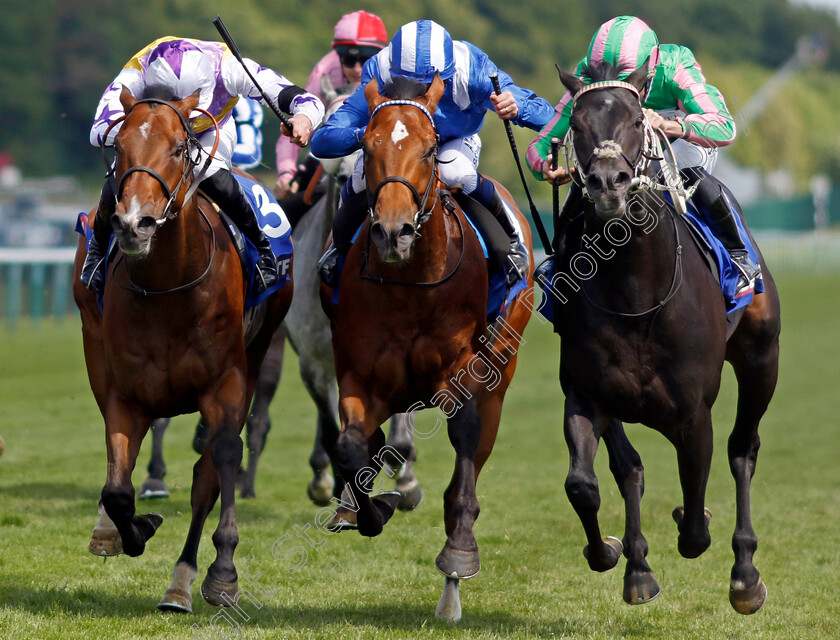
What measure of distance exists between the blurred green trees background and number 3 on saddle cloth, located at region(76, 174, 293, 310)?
1903 cm

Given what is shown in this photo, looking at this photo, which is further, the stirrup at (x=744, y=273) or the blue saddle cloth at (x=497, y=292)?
the blue saddle cloth at (x=497, y=292)

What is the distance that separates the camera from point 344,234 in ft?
17.3

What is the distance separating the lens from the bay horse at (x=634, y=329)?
14.9 ft

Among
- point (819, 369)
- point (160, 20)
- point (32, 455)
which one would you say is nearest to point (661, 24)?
point (160, 20)

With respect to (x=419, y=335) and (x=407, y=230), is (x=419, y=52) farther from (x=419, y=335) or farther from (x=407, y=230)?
(x=419, y=335)

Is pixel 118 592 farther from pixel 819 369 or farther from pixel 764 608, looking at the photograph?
pixel 819 369

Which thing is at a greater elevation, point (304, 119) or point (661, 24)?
point (661, 24)

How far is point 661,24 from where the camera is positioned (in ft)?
226

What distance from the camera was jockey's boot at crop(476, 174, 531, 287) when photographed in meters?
5.38

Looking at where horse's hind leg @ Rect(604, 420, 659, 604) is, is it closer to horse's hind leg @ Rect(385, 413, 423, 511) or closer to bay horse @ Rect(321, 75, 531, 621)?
bay horse @ Rect(321, 75, 531, 621)

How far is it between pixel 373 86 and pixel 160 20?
120ft

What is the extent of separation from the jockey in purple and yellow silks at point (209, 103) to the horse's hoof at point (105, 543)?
3.51ft

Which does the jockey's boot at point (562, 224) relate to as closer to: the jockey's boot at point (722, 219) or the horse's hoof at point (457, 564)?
the jockey's boot at point (722, 219)

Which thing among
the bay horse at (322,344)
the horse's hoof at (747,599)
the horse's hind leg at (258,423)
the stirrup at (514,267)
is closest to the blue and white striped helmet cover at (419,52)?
the stirrup at (514,267)
